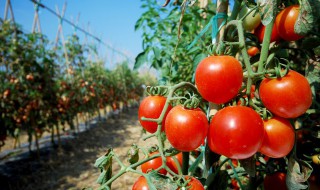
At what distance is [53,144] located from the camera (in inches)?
193

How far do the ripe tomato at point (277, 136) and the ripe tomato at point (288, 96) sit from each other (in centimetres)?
3

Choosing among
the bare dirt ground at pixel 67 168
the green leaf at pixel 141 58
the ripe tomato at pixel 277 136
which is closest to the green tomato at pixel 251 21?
the ripe tomato at pixel 277 136

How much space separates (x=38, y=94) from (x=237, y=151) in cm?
393

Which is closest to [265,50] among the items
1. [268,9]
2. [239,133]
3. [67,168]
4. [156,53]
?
[268,9]

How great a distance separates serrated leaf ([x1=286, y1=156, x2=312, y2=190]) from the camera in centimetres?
52

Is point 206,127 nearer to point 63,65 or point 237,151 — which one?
point 237,151

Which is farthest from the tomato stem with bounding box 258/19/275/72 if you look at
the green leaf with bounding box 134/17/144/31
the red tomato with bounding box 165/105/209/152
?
the green leaf with bounding box 134/17/144/31

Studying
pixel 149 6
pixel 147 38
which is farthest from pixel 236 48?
pixel 149 6

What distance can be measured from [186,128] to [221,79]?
0.38 ft

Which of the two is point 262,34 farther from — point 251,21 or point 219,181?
point 219,181

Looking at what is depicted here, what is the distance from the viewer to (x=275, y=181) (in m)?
0.72

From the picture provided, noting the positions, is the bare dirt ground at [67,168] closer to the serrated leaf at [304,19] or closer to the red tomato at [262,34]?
the red tomato at [262,34]

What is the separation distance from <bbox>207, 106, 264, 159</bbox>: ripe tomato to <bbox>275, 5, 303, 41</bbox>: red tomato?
0.23m

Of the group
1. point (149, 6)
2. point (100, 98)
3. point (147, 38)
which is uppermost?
point (149, 6)
